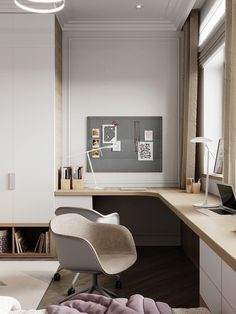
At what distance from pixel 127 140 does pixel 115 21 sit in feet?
4.68

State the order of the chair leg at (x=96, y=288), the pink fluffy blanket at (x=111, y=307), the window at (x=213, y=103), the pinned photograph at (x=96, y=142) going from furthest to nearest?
the pinned photograph at (x=96, y=142), the window at (x=213, y=103), the chair leg at (x=96, y=288), the pink fluffy blanket at (x=111, y=307)

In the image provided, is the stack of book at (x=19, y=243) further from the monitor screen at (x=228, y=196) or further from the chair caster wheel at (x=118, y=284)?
the monitor screen at (x=228, y=196)

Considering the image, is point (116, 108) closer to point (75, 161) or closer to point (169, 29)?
point (75, 161)

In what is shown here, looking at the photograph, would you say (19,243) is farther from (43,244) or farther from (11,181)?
(11,181)

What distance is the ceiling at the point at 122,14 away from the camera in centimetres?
426

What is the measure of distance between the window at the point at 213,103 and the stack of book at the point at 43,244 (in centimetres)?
192

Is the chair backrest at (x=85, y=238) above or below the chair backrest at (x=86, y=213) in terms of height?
below

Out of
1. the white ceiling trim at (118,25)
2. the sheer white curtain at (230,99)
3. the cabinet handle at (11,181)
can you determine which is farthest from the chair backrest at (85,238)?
the white ceiling trim at (118,25)

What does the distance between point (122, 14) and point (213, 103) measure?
145 centimetres

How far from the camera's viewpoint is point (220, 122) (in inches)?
176

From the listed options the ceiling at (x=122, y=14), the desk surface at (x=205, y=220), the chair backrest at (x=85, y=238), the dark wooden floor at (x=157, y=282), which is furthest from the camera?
the ceiling at (x=122, y=14)

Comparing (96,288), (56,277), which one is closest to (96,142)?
(56,277)

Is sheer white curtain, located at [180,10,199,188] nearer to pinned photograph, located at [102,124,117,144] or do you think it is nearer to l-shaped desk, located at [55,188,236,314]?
pinned photograph, located at [102,124,117,144]

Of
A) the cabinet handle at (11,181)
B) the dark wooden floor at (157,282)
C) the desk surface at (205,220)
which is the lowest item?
the dark wooden floor at (157,282)
